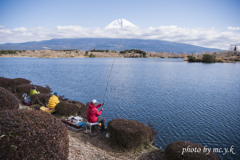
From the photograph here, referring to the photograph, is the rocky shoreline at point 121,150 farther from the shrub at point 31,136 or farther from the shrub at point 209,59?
the shrub at point 209,59

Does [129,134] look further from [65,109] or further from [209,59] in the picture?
[209,59]

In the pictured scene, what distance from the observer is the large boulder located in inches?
195

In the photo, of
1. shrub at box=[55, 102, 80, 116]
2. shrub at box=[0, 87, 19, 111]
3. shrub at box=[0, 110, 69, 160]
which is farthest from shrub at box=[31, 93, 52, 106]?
shrub at box=[0, 110, 69, 160]

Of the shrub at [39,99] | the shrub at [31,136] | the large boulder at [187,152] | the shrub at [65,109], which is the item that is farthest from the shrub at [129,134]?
the shrub at [39,99]

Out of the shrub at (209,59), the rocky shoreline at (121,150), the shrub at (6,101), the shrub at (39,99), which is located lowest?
the rocky shoreline at (121,150)

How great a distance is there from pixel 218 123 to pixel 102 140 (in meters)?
8.87

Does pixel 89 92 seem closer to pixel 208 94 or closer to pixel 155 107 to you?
pixel 155 107

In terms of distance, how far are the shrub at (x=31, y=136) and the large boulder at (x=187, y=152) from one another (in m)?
3.59

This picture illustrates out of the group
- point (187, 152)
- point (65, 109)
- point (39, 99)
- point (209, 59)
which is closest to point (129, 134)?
point (187, 152)

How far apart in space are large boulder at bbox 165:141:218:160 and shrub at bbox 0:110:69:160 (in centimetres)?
359

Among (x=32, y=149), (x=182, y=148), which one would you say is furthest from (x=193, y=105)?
(x=32, y=149)

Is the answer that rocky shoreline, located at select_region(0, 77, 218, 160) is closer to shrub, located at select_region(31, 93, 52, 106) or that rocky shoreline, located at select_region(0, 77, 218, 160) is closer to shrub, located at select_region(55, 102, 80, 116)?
shrub, located at select_region(55, 102, 80, 116)

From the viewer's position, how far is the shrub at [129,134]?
6.13 metres

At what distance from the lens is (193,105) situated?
14.9 m
